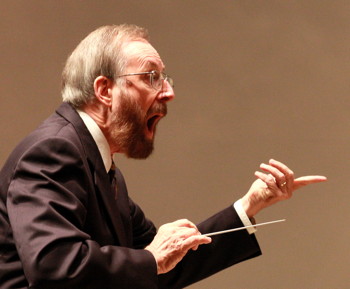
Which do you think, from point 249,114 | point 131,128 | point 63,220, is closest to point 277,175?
point 131,128

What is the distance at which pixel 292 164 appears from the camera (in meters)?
3.63

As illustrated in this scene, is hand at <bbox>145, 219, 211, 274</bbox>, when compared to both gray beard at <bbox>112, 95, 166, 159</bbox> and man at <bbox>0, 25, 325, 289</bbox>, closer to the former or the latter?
man at <bbox>0, 25, 325, 289</bbox>

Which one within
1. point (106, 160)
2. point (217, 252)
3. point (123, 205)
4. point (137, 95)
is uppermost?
point (137, 95)

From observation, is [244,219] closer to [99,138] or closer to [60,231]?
[99,138]

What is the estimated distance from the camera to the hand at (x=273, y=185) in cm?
236

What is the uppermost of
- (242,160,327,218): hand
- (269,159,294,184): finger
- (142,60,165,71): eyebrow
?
(142,60,165,71): eyebrow

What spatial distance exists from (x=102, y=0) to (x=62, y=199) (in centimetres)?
197

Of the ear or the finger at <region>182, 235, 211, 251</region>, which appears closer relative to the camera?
the finger at <region>182, 235, 211, 251</region>

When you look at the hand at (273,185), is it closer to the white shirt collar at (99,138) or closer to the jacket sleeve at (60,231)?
the white shirt collar at (99,138)

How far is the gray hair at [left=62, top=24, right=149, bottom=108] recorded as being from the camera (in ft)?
7.63

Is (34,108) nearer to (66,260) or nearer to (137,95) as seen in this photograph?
(137,95)

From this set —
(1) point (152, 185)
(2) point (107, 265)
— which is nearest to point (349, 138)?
(1) point (152, 185)

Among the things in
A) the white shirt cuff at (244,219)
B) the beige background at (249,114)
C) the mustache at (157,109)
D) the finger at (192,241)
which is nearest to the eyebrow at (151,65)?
the mustache at (157,109)

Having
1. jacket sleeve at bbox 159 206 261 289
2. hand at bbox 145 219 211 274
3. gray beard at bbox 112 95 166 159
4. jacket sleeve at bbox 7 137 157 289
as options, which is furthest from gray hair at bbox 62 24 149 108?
jacket sleeve at bbox 159 206 261 289
